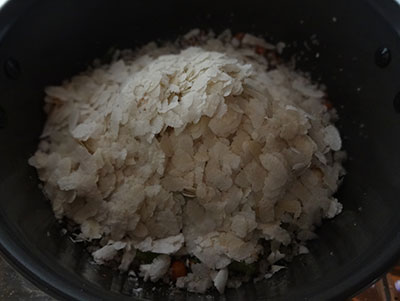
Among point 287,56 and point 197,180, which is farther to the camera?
point 287,56

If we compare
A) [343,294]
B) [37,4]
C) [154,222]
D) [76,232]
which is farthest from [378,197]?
[37,4]

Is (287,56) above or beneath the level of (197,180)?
beneath

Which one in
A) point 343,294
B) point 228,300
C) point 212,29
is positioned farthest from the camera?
point 212,29

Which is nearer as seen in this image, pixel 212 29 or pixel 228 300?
pixel 228 300

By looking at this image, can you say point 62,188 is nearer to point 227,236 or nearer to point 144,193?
point 144,193
